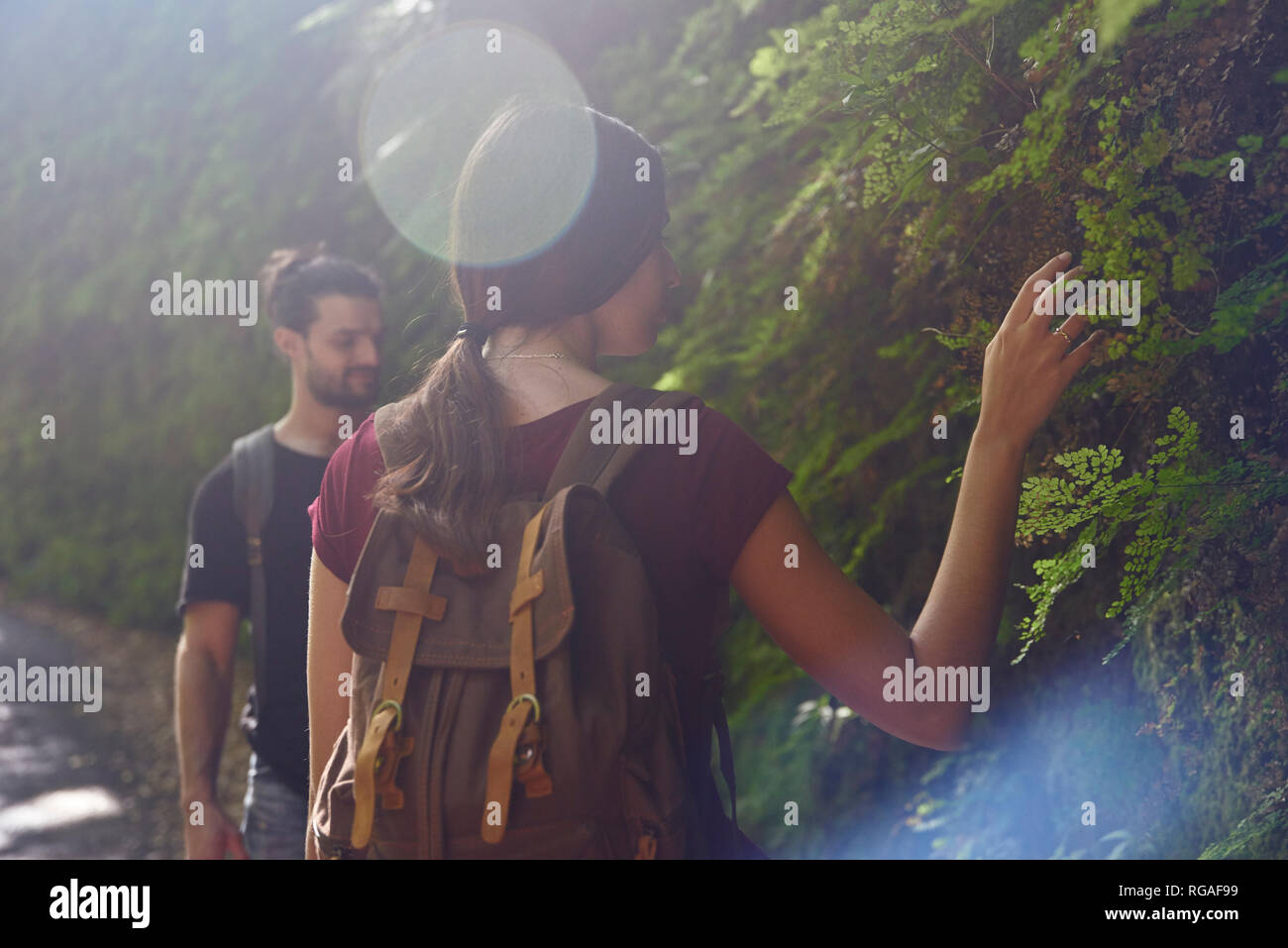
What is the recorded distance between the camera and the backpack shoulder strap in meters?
1.78

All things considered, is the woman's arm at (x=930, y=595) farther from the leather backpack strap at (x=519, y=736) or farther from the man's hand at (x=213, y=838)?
the man's hand at (x=213, y=838)

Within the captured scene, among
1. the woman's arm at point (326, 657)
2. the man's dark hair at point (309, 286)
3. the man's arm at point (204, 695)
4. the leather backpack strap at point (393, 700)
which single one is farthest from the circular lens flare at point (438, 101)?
the leather backpack strap at point (393, 700)

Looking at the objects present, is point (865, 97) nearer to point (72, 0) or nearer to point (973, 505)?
point (973, 505)

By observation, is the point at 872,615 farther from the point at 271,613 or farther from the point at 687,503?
the point at 271,613

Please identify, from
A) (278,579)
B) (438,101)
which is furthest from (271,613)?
(438,101)

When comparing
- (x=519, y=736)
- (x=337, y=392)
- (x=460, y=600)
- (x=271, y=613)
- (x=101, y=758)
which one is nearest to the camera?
(x=519, y=736)

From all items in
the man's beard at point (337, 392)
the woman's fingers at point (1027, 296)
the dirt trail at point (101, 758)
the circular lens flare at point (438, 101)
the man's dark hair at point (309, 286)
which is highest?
the circular lens flare at point (438, 101)

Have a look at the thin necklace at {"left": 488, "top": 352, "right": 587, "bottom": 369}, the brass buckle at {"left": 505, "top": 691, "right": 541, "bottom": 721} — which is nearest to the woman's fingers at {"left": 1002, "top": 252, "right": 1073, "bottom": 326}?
the thin necklace at {"left": 488, "top": 352, "right": 587, "bottom": 369}

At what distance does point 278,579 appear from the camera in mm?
3676

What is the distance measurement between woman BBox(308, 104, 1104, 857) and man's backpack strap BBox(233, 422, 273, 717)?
5.52 ft

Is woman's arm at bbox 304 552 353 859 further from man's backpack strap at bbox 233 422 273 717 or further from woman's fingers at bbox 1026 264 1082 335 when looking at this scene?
man's backpack strap at bbox 233 422 273 717

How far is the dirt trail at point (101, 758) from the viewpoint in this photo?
738cm

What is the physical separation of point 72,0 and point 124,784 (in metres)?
12.6

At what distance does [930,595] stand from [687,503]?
428mm
